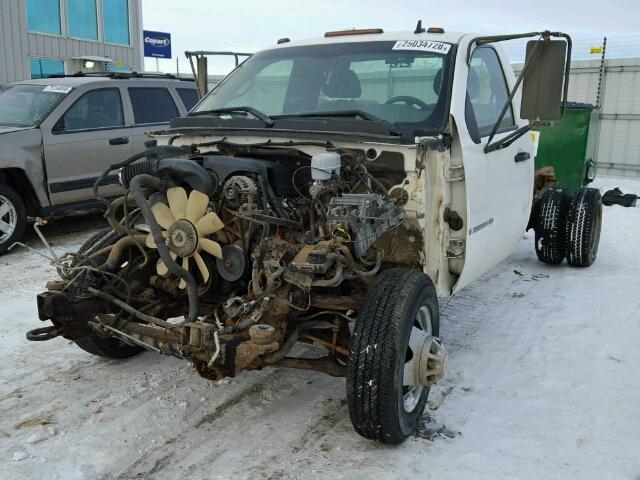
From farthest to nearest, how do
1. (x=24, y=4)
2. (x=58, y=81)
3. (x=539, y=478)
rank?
1. (x=24, y=4)
2. (x=58, y=81)
3. (x=539, y=478)

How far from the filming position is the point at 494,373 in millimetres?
4203

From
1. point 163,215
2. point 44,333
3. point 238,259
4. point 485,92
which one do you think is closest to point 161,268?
point 163,215

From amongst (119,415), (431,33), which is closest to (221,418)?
(119,415)

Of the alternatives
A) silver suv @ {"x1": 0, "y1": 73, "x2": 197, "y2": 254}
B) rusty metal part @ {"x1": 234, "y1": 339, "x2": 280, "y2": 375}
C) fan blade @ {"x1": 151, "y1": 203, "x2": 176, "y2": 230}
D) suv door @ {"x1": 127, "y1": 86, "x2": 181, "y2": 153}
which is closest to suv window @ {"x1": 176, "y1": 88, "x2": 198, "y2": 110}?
suv door @ {"x1": 127, "y1": 86, "x2": 181, "y2": 153}

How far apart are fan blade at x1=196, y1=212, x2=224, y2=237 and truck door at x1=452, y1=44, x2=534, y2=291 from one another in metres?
1.52

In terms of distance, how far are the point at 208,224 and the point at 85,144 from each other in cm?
501

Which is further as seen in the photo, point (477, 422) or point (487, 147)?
point (487, 147)

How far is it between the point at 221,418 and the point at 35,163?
16.0ft

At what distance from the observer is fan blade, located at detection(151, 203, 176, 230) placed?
11.5 feet

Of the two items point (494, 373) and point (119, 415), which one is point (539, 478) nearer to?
point (494, 373)

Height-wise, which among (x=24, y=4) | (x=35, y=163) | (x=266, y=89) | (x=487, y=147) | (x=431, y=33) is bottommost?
(x=35, y=163)

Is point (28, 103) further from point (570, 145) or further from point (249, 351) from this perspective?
point (570, 145)

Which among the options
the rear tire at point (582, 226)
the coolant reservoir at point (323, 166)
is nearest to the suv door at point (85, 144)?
the coolant reservoir at point (323, 166)

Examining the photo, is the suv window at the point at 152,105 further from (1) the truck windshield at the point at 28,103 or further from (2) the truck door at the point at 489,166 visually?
(2) the truck door at the point at 489,166
